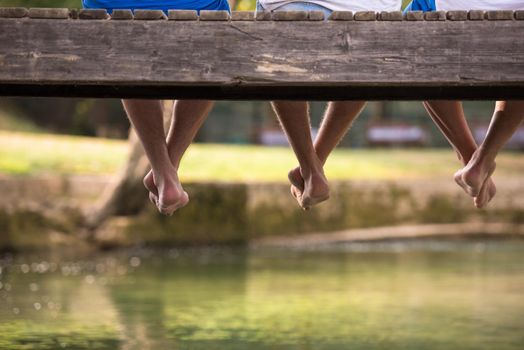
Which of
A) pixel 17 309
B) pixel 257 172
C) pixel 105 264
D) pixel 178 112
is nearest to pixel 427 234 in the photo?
pixel 257 172

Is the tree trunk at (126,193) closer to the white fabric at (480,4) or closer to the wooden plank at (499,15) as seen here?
the white fabric at (480,4)

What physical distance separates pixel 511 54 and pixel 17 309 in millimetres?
6080

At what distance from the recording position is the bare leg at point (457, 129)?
5.84 meters

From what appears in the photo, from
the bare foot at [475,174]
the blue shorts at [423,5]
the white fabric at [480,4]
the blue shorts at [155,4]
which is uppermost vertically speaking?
the blue shorts at [423,5]

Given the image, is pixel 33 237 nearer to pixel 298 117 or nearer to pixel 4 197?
pixel 4 197

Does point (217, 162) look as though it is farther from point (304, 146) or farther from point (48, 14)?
point (48, 14)

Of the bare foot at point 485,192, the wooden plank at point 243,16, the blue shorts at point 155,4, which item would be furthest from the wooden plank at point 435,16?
the bare foot at point 485,192

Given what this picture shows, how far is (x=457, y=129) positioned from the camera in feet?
19.2

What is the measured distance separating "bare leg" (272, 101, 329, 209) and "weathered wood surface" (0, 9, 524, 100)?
3.87ft

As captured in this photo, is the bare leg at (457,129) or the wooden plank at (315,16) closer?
the wooden plank at (315,16)

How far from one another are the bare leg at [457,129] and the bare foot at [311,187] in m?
0.62

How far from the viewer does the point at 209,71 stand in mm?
4316

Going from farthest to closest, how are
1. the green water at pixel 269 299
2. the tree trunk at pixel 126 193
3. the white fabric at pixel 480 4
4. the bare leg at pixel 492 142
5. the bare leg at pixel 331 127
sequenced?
the tree trunk at pixel 126 193 < the green water at pixel 269 299 < the bare leg at pixel 331 127 < the bare leg at pixel 492 142 < the white fabric at pixel 480 4

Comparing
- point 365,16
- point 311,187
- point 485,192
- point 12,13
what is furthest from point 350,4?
point 12,13
